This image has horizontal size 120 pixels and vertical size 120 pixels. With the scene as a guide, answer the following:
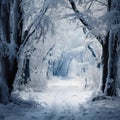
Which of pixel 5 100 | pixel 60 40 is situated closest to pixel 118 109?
pixel 5 100

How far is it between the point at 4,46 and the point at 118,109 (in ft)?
19.8

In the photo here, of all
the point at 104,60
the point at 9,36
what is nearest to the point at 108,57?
the point at 104,60

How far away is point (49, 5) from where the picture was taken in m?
14.6

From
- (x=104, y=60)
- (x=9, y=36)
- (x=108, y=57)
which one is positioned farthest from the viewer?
(x=104, y=60)

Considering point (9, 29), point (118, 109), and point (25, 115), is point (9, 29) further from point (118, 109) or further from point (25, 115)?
point (118, 109)

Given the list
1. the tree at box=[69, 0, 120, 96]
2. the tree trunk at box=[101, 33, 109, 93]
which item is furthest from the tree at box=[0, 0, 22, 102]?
the tree trunk at box=[101, 33, 109, 93]

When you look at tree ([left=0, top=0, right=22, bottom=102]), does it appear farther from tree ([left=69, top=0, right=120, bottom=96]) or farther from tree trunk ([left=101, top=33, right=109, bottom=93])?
tree trunk ([left=101, top=33, right=109, bottom=93])

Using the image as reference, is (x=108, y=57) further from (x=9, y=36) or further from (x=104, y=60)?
(x=9, y=36)

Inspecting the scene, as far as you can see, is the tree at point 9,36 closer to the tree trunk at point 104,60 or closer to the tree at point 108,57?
the tree at point 108,57

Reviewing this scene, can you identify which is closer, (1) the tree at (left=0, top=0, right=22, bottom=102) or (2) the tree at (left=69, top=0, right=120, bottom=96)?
(1) the tree at (left=0, top=0, right=22, bottom=102)

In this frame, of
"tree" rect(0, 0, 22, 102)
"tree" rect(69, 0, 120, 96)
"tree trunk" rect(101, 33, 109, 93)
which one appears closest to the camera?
"tree" rect(0, 0, 22, 102)

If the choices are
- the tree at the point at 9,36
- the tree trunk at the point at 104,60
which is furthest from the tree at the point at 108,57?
the tree at the point at 9,36

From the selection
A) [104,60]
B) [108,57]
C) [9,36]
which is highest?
[9,36]

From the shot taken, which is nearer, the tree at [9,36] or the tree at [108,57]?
the tree at [9,36]
